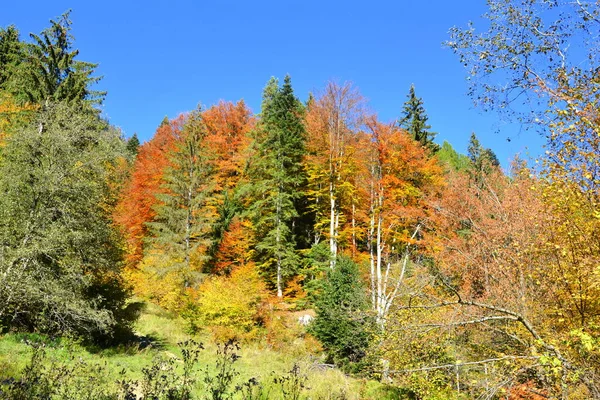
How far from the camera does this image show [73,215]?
11.9 meters

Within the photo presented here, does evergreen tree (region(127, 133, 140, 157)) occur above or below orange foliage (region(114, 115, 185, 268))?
above

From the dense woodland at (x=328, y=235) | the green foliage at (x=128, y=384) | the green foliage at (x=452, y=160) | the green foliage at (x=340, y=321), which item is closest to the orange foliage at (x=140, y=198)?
the dense woodland at (x=328, y=235)

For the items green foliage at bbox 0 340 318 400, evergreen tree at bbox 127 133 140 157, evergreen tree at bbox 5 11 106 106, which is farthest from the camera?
evergreen tree at bbox 127 133 140 157

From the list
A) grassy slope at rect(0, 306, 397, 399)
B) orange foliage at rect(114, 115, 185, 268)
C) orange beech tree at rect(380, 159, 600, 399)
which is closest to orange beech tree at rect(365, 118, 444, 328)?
grassy slope at rect(0, 306, 397, 399)

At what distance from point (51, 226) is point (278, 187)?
14.7 m

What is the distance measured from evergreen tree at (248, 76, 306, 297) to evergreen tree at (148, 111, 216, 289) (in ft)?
11.3

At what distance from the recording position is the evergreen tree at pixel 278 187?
76.2ft

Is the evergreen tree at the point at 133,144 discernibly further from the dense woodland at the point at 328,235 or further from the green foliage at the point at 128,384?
the green foliage at the point at 128,384

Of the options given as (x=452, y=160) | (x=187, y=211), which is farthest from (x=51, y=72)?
(x=452, y=160)

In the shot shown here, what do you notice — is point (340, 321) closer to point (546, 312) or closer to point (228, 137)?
point (546, 312)

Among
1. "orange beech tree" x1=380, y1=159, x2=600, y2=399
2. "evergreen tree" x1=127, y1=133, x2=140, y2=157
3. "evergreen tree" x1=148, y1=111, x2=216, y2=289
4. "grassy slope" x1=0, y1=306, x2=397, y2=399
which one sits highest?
"evergreen tree" x1=127, y1=133, x2=140, y2=157

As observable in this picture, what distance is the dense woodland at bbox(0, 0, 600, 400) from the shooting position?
4.86 m

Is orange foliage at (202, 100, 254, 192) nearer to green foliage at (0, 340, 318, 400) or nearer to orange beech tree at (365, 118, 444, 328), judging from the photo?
orange beech tree at (365, 118, 444, 328)

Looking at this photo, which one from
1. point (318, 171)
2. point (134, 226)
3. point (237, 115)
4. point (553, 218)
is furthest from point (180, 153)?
point (553, 218)
